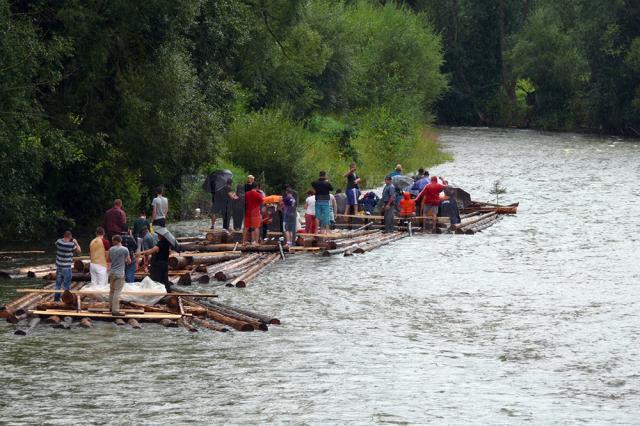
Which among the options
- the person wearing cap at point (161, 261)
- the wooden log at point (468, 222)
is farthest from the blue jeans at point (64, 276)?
the wooden log at point (468, 222)

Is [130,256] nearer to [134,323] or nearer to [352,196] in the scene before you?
[134,323]

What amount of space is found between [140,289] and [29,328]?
2762 millimetres

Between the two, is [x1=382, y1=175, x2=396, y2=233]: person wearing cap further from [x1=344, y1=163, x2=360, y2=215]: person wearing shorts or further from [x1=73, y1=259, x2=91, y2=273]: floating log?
[x1=73, y1=259, x2=91, y2=273]: floating log

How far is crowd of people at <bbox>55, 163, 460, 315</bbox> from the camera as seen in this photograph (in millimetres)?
25938

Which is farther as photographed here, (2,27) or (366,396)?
(2,27)

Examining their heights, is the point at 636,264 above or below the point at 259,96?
below

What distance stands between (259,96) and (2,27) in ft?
111

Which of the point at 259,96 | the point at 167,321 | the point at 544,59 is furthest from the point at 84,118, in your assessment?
the point at 544,59

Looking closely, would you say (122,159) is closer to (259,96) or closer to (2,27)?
(2,27)

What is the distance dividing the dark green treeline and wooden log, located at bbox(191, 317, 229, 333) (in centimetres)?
929

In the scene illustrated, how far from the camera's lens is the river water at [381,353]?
771 inches

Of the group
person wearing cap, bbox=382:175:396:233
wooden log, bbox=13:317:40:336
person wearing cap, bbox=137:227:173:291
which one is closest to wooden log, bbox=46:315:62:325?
wooden log, bbox=13:317:40:336

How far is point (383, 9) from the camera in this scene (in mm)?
100125

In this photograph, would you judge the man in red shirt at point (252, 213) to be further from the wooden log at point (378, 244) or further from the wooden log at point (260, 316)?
the wooden log at point (260, 316)
